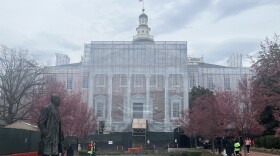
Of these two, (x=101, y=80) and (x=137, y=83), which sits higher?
(x=101, y=80)

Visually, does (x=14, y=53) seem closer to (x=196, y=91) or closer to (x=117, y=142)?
(x=117, y=142)

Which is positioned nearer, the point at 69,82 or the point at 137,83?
the point at 137,83

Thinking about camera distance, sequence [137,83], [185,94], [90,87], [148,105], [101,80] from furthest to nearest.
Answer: [101,80]
[137,83]
[90,87]
[185,94]
[148,105]

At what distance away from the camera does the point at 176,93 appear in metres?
58.4

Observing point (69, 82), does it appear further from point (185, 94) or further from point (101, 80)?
point (185, 94)

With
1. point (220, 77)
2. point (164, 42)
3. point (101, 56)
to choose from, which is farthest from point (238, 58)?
point (101, 56)

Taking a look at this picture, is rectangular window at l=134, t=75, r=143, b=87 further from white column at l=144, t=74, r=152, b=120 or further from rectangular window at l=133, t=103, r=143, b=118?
rectangular window at l=133, t=103, r=143, b=118

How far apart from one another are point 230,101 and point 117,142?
2874 cm

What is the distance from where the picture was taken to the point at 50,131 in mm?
10898

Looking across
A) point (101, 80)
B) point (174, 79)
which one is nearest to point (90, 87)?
point (101, 80)

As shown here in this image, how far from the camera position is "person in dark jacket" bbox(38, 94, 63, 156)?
1080 centimetres

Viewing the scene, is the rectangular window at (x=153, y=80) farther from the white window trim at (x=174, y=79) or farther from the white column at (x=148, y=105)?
the white window trim at (x=174, y=79)

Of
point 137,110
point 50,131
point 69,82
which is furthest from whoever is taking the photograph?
point 69,82

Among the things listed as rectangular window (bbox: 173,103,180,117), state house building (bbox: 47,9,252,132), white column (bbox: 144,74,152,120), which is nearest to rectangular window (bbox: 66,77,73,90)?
state house building (bbox: 47,9,252,132)
